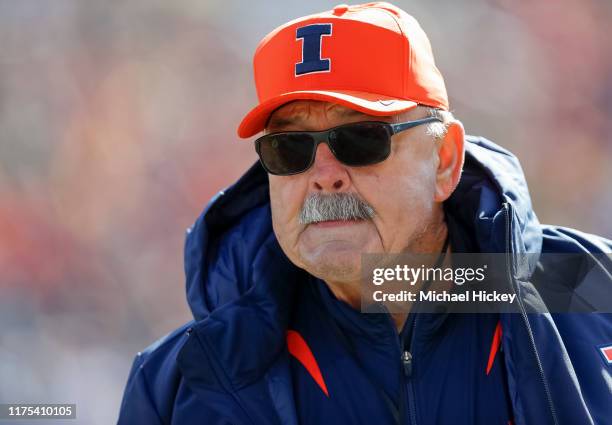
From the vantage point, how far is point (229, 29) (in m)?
3.99

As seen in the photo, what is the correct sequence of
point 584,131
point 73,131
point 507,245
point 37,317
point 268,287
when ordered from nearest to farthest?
point 507,245
point 268,287
point 37,317
point 73,131
point 584,131

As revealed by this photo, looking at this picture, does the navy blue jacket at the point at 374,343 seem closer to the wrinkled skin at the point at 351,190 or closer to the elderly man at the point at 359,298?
the elderly man at the point at 359,298

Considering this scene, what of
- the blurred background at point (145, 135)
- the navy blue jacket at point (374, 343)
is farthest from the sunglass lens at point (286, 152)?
the blurred background at point (145, 135)

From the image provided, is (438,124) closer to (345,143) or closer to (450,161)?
(450,161)

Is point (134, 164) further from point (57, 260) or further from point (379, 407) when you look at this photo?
point (379, 407)

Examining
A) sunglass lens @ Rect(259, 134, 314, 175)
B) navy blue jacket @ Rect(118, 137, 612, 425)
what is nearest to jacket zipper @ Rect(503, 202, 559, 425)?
navy blue jacket @ Rect(118, 137, 612, 425)

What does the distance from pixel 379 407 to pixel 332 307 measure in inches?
11.0

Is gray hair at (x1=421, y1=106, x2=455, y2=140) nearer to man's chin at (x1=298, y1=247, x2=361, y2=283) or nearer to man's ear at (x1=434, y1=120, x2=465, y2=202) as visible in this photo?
man's ear at (x1=434, y1=120, x2=465, y2=202)

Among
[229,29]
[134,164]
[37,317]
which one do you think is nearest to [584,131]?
[229,29]

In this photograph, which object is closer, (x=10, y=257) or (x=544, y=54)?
(x=10, y=257)

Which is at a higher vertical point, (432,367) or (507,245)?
(507,245)

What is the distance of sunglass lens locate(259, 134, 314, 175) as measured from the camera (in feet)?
5.48

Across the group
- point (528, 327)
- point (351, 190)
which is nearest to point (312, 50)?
point (351, 190)

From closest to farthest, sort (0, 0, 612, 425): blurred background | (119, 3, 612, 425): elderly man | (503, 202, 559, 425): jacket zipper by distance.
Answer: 1. (503, 202, 559, 425): jacket zipper
2. (119, 3, 612, 425): elderly man
3. (0, 0, 612, 425): blurred background
